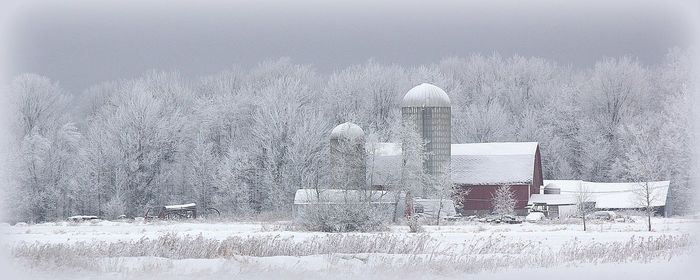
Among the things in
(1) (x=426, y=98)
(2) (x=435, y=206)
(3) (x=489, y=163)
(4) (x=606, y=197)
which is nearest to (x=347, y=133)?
(1) (x=426, y=98)

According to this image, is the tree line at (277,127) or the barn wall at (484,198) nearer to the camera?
the barn wall at (484,198)

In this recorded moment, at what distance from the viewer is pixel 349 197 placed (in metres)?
29.8

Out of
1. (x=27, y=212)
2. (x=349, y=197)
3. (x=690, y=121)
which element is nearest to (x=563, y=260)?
(x=349, y=197)

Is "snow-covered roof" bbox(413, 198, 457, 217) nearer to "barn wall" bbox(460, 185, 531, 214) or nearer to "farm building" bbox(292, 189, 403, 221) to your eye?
"barn wall" bbox(460, 185, 531, 214)

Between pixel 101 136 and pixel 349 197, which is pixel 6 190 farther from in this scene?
pixel 349 197

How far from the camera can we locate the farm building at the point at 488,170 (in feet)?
153

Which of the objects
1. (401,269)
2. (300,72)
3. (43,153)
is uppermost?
(300,72)

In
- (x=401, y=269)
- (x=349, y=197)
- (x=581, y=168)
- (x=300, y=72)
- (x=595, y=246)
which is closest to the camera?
(x=401, y=269)

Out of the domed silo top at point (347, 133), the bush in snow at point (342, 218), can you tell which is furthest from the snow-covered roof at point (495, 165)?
the bush in snow at point (342, 218)

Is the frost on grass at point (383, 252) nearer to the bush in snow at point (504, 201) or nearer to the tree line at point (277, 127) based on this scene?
the bush in snow at point (504, 201)

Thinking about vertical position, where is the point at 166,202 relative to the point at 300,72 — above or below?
below

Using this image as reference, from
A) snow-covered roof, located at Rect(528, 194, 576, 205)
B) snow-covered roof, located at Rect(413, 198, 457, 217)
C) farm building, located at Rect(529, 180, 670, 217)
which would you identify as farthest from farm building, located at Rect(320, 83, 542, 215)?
farm building, located at Rect(529, 180, 670, 217)

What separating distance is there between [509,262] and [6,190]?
30.0m

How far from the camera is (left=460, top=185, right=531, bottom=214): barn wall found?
46.7 m
